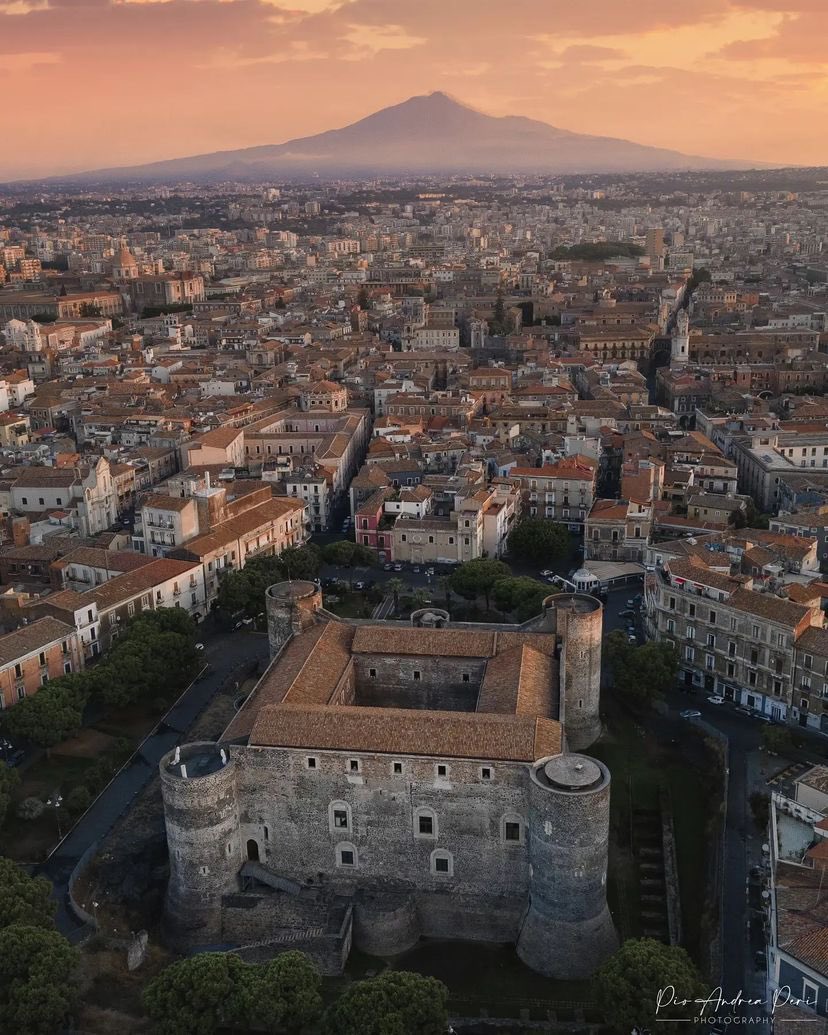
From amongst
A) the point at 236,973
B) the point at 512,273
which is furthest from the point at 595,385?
the point at 512,273

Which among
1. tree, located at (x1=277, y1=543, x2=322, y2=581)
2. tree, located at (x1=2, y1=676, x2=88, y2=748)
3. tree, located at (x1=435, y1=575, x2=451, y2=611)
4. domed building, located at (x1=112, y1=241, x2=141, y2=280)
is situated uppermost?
domed building, located at (x1=112, y1=241, x2=141, y2=280)

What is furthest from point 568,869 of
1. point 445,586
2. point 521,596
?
point 445,586

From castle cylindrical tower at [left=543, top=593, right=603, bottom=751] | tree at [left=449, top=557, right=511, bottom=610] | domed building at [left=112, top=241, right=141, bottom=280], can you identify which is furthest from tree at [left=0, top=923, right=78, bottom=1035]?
domed building at [left=112, top=241, right=141, bottom=280]

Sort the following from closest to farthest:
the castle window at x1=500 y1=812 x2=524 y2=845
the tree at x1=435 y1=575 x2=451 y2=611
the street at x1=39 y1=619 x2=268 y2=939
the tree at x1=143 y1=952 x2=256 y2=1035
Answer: the tree at x1=143 y1=952 x2=256 y2=1035 < the castle window at x1=500 y1=812 x2=524 y2=845 < the street at x1=39 y1=619 x2=268 y2=939 < the tree at x1=435 y1=575 x2=451 y2=611

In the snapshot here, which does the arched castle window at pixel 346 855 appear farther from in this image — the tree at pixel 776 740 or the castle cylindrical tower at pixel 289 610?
the tree at pixel 776 740

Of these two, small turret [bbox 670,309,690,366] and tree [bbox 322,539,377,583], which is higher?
small turret [bbox 670,309,690,366]

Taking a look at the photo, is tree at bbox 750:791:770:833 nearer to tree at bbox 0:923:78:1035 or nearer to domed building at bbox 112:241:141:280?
tree at bbox 0:923:78:1035

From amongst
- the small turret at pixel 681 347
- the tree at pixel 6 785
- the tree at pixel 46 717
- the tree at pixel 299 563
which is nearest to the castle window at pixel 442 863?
the tree at pixel 6 785
